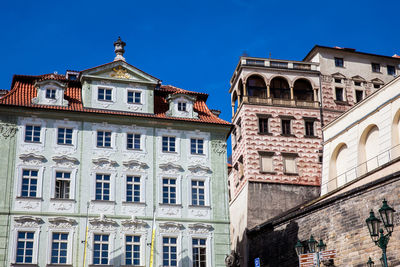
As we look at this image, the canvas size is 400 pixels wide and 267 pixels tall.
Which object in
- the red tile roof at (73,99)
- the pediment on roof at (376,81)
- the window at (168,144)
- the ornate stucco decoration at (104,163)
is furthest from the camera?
the pediment on roof at (376,81)

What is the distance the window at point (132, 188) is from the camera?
3728 centimetres

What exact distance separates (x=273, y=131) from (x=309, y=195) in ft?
19.5

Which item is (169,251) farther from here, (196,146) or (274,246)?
(274,246)

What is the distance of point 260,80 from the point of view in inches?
2164

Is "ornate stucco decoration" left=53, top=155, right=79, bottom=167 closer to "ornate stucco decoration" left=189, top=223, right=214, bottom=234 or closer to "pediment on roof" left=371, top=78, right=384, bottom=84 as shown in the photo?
"ornate stucco decoration" left=189, top=223, right=214, bottom=234

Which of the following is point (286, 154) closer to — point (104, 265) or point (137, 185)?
point (137, 185)

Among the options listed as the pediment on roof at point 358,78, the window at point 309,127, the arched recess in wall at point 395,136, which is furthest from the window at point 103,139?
the pediment on roof at point 358,78

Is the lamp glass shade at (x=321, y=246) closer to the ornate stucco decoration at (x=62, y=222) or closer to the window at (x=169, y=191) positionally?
the window at (x=169, y=191)

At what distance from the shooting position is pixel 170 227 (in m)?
36.8

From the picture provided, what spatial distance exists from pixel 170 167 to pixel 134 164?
217 cm

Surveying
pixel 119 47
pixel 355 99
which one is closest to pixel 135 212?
pixel 119 47

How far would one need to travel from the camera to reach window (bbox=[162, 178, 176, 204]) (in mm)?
37812

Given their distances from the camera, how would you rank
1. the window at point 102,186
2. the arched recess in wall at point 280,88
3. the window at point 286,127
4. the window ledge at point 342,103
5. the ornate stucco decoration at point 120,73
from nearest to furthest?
the window at point 102,186 < the ornate stucco decoration at point 120,73 < the window at point 286,127 < the arched recess in wall at point 280,88 < the window ledge at point 342,103

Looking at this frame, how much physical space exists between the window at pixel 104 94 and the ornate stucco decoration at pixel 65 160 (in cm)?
437
